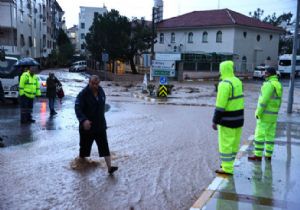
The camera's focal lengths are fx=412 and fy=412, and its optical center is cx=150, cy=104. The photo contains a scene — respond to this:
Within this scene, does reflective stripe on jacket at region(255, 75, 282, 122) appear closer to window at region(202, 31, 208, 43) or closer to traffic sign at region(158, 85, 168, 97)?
traffic sign at region(158, 85, 168, 97)

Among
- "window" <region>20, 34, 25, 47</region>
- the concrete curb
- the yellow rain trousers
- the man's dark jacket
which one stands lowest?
the concrete curb

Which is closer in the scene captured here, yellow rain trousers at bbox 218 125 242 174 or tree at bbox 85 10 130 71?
yellow rain trousers at bbox 218 125 242 174

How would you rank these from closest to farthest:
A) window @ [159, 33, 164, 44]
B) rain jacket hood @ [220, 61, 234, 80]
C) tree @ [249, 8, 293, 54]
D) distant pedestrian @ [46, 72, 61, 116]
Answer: rain jacket hood @ [220, 61, 234, 80] → distant pedestrian @ [46, 72, 61, 116] → window @ [159, 33, 164, 44] → tree @ [249, 8, 293, 54]

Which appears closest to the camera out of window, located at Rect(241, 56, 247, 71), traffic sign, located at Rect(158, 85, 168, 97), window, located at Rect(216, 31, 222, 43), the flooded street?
the flooded street

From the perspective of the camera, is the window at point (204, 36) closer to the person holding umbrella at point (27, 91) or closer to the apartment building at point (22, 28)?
the apartment building at point (22, 28)

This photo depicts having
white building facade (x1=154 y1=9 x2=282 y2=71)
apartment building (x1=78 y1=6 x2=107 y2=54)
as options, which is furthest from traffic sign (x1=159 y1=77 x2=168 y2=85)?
apartment building (x1=78 y1=6 x2=107 y2=54)

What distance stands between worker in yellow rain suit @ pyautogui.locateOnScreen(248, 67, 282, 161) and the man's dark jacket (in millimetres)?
2887

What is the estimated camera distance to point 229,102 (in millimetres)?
6652

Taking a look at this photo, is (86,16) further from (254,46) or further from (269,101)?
(269,101)

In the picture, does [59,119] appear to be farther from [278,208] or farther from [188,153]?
[278,208]

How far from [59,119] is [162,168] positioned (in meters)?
7.23

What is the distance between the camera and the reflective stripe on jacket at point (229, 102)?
21.5 ft

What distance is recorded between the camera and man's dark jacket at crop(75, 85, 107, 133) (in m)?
7.09

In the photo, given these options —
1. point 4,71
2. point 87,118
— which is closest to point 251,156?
point 87,118
